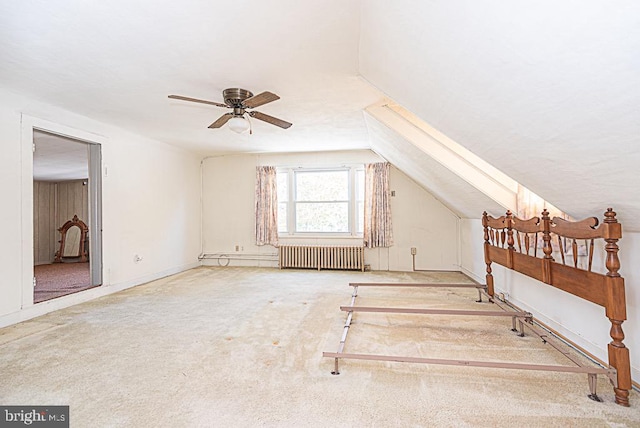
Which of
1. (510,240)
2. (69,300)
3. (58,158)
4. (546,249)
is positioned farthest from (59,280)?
(546,249)

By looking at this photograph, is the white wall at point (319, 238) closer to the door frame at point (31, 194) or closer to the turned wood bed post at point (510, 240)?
the door frame at point (31, 194)

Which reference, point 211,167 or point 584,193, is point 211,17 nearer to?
point 584,193

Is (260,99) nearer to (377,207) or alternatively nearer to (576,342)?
(576,342)

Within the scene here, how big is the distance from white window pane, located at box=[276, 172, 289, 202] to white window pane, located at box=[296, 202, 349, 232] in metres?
0.34

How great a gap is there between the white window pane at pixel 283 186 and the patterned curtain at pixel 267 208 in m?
0.19

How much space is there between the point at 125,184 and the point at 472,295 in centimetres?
529

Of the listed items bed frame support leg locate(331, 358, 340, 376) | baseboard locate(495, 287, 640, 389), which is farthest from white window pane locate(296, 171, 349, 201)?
bed frame support leg locate(331, 358, 340, 376)

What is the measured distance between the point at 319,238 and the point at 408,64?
16.0ft

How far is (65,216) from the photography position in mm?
8438

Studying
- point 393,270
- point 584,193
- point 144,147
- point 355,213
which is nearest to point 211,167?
point 144,147

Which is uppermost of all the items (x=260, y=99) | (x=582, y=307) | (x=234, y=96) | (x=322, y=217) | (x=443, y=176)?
(x=234, y=96)

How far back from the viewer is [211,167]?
23.6ft

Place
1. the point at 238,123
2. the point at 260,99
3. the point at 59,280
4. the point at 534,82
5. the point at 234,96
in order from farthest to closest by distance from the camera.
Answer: the point at 59,280
the point at 234,96
the point at 238,123
the point at 260,99
the point at 534,82

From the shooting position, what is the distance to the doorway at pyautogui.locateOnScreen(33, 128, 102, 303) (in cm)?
455
